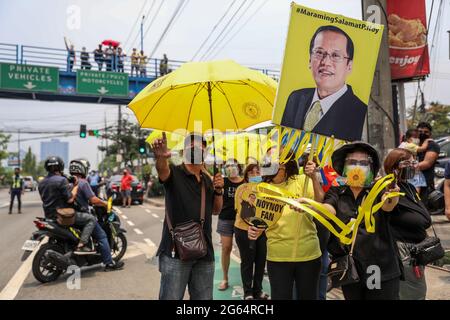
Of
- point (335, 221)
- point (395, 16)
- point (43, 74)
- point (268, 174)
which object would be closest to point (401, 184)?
point (335, 221)

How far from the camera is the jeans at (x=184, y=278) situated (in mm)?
2896

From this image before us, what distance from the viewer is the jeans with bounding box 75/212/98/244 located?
5888 mm

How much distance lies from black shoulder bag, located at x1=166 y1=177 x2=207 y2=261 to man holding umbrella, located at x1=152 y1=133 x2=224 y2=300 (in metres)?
0.03

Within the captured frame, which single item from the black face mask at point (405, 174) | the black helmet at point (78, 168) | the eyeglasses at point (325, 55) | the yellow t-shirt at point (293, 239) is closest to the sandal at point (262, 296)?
the yellow t-shirt at point (293, 239)

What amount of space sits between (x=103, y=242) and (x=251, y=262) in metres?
2.63

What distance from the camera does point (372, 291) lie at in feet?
8.53

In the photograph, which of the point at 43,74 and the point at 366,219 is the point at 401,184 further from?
the point at 43,74

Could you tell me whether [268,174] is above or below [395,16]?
below

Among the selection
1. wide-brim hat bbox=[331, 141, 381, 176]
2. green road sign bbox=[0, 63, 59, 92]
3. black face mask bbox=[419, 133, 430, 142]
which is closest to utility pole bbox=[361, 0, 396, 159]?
black face mask bbox=[419, 133, 430, 142]

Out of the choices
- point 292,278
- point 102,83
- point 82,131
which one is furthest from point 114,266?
point 82,131

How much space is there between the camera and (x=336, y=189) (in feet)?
9.27

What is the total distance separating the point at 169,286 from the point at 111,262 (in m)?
3.66

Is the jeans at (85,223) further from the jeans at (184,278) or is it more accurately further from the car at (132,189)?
the car at (132,189)

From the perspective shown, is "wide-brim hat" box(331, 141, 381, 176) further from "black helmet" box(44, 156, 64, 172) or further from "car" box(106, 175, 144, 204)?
"car" box(106, 175, 144, 204)
